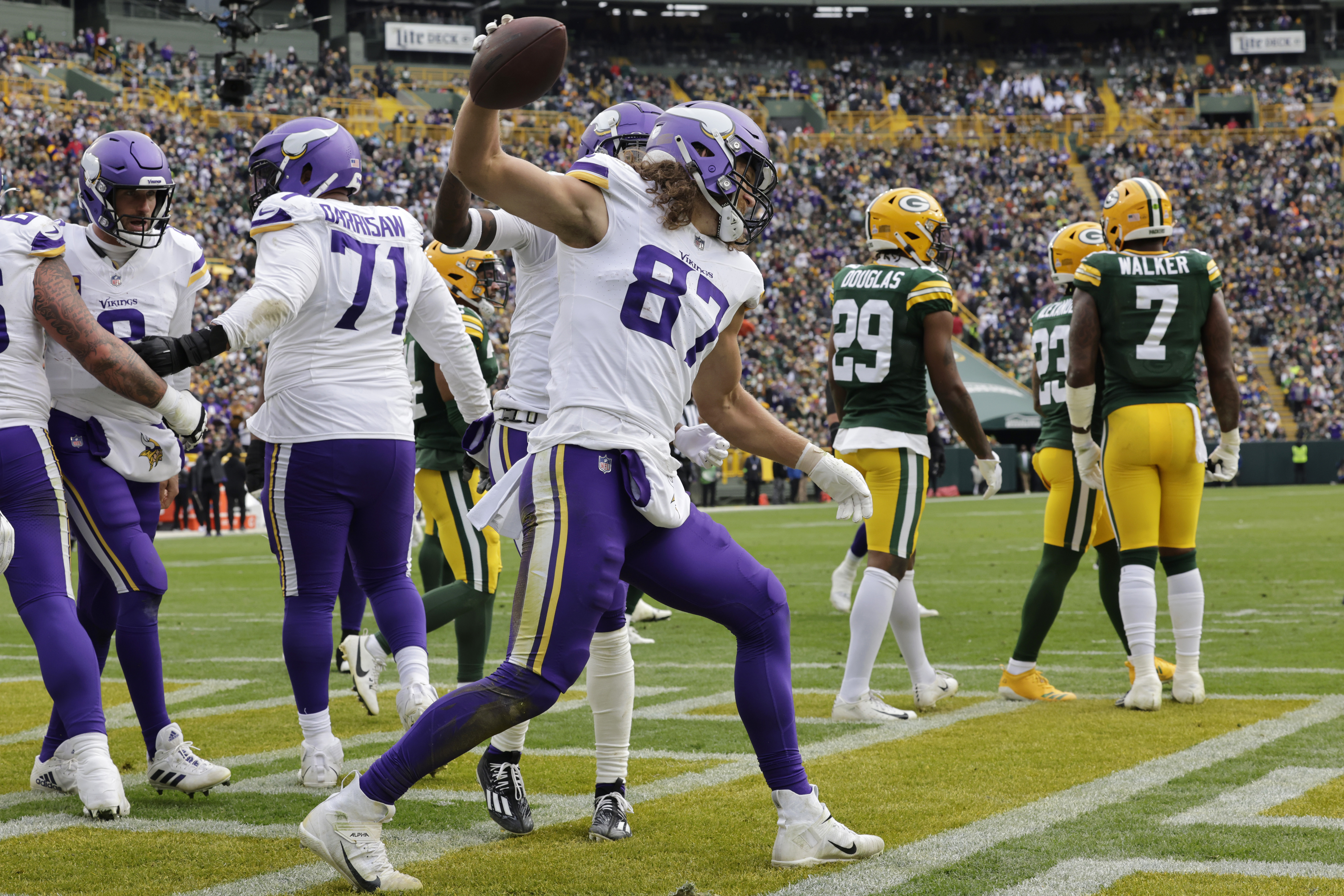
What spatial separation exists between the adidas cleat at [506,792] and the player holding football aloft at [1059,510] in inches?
108

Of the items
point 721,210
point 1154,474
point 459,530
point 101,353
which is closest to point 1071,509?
point 1154,474

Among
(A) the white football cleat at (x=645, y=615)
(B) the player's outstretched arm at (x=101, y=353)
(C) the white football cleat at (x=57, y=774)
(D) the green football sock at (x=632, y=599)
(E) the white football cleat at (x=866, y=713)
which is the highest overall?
(B) the player's outstretched arm at (x=101, y=353)

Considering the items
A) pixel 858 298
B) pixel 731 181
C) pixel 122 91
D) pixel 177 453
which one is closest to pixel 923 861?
pixel 731 181

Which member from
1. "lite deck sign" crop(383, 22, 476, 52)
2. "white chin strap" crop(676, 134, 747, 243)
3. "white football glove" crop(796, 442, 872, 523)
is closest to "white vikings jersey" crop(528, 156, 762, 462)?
"white chin strap" crop(676, 134, 747, 243)

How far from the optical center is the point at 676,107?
11.7ft

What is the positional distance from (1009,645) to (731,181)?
16.5 feet

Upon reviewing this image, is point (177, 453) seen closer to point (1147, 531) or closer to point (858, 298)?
point (858, 298)

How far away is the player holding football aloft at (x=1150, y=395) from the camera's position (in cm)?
585

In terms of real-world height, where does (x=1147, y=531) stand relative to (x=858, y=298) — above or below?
below

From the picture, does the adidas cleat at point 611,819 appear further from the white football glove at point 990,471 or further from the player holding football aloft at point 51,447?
the white football glove at point 990,471

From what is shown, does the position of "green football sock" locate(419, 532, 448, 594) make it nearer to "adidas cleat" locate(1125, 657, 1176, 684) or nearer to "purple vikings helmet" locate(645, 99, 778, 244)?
"adidas cleat" locate(1125, 657, 1176, 684)

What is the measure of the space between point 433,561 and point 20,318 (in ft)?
9.45

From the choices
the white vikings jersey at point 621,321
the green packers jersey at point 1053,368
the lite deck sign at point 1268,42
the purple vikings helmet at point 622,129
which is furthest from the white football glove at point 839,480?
the lite deck sign at point 1268,42

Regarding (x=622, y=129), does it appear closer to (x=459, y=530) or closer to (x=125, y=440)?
(x=125, y=440)
